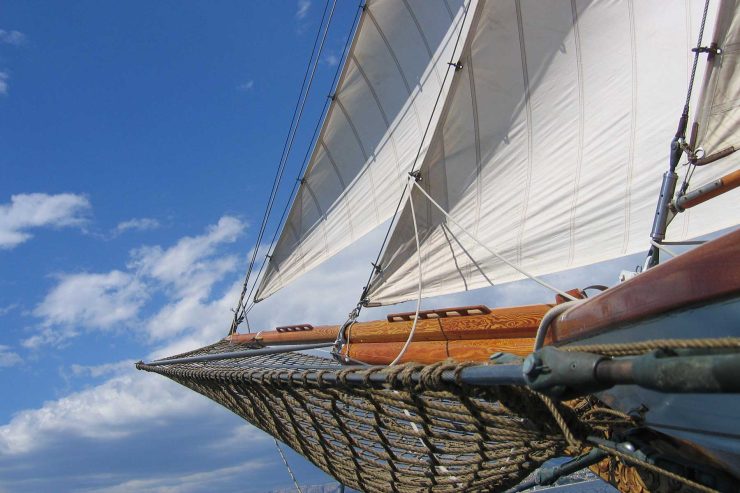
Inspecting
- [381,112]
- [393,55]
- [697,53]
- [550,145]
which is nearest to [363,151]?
[381,112]

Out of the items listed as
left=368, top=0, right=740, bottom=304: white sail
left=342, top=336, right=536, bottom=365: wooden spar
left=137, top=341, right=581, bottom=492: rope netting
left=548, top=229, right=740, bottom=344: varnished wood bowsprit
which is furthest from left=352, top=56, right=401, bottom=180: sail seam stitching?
left=548, top=229, right=740, bottom=344: varnished wood bowsprit

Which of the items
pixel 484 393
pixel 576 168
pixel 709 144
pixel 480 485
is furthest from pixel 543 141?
pixel 484 393

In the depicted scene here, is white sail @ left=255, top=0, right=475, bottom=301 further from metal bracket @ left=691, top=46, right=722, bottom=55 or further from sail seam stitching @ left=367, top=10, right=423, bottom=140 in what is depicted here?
metal bracket @ left=691, top=46, right=722, bottom=55

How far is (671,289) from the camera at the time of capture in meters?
1.77

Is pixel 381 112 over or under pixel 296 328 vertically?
over

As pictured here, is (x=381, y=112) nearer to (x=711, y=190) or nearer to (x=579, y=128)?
(x=579, y=128)

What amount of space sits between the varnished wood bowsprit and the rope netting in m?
0.37

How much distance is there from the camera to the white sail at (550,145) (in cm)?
493

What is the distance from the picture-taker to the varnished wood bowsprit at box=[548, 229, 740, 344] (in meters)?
1.58

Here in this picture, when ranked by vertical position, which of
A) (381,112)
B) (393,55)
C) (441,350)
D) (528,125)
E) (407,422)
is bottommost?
(407,422)

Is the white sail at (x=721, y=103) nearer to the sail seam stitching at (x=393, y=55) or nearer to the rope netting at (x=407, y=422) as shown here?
the rope netting at (x=407, y=422)

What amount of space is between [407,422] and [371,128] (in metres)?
4.95

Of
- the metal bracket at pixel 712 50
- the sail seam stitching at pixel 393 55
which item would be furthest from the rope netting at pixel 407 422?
the sail seam stitching at pixel 393 55

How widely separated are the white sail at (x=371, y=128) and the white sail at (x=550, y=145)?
4.10ft
